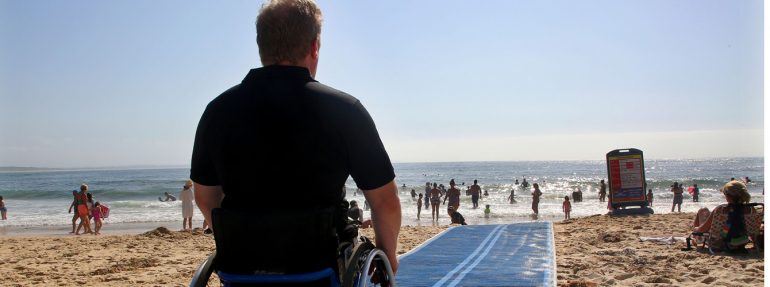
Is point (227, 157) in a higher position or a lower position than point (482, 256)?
higher

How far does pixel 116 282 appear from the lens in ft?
26.3

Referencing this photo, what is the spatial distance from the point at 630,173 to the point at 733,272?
30.3 ft

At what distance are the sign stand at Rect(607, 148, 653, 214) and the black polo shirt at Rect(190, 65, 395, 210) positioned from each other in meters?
15.2

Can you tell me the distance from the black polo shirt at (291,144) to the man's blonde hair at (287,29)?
0.05 m

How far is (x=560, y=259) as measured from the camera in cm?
837

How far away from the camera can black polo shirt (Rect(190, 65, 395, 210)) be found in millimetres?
1568

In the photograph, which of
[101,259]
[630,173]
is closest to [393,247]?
[101,259]

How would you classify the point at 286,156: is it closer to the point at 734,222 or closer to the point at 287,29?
the point at 287,29

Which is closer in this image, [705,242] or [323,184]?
[323,184]

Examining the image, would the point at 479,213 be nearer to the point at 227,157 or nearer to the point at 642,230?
the point at 642,230

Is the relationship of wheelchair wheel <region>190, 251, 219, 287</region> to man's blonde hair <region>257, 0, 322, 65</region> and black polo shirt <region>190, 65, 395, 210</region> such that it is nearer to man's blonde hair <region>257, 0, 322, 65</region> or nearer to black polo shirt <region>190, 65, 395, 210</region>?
black polo shirt <region>190, 65, 395, 210</region>

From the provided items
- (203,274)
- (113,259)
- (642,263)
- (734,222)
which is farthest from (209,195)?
(113,259)

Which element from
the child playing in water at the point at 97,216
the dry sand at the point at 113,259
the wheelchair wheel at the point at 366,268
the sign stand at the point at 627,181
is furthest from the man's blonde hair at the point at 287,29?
the child playing in water at the point at 97,216

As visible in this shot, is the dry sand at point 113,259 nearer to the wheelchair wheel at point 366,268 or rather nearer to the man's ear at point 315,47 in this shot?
the wheelchair wheel at point 366,268
